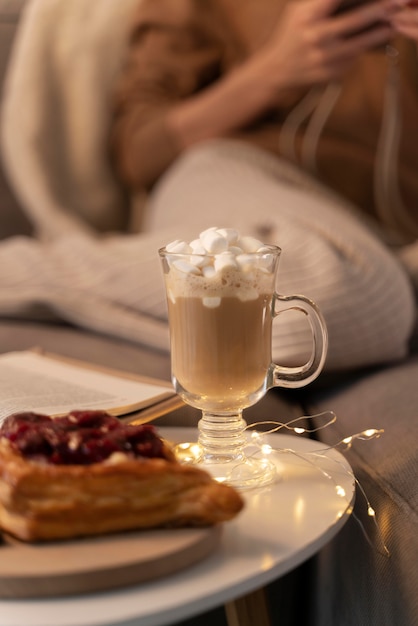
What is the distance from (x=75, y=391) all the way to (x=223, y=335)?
150mm

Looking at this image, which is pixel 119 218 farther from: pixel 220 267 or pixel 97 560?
pixel 97 560

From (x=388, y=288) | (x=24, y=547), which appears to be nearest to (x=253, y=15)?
(x=388, y=288)

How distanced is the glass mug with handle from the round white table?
0.12 feet

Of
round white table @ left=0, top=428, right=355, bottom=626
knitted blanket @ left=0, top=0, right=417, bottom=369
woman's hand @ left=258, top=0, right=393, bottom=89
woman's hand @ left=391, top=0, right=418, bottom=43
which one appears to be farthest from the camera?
woman's hand @ left=258, top=0, right=393, bottom=89

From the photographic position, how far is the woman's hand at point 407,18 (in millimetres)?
1021

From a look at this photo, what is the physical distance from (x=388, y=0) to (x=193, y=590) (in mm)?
922

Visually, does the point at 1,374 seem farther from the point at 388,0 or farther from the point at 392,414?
the point at 388,0

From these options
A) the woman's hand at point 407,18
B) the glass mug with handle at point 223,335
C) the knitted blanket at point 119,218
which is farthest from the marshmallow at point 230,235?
the woman's hand at point 407,18

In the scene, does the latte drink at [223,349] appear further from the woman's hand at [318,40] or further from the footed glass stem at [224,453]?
the woman's hand at [318,40]

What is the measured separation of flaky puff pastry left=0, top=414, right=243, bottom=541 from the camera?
1.44 ft

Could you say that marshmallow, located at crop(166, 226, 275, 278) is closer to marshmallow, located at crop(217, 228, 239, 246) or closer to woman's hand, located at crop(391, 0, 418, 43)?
marshmallow, located at crop(217, 228, 239, 246)

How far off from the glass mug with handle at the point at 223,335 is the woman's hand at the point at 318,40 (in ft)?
2.18

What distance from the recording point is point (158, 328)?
0.94 meters

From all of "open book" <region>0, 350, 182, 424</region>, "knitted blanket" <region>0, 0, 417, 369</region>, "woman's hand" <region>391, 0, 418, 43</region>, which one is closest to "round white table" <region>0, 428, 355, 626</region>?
"open book" <region>0, 350, 182, 424</region>
